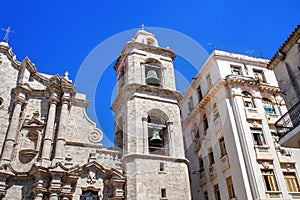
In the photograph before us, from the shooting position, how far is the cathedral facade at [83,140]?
53.2 feet

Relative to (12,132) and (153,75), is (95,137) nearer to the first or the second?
(12,132)

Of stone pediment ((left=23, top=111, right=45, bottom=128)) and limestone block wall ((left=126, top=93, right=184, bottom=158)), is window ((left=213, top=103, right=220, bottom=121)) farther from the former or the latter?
stone pediment ((left=23, top=111, right=45, bottom=128))

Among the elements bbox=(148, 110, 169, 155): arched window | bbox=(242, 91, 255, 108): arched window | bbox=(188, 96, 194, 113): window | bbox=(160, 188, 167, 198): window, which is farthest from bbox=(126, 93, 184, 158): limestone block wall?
bbox=(188, 96, 194, 113): window

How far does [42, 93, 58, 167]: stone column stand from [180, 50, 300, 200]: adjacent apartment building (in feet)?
35.4

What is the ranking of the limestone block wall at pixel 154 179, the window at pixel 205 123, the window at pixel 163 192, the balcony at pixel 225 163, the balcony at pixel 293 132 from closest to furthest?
1. the balcony at pixel 293 132
2. the limestone block wall at pixel 154 179
3. the window at pixel 163 192
4. the balcony at pixel 225 163
5. the window at pixel 205 123

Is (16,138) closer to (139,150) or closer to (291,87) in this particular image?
(139,150)

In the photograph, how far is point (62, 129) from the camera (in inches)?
720

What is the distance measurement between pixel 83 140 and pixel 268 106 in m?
12.8

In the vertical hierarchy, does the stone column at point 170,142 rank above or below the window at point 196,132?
below

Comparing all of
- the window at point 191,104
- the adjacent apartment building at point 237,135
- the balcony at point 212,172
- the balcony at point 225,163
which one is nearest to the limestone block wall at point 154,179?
the balcony at point 225,163

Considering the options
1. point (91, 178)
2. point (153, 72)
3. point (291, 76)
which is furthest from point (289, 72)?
point (91, 178)

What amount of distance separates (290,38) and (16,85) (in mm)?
15835

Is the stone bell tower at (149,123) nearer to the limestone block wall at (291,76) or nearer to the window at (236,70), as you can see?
the window at (236,70)

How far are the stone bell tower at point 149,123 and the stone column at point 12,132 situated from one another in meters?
6.15
